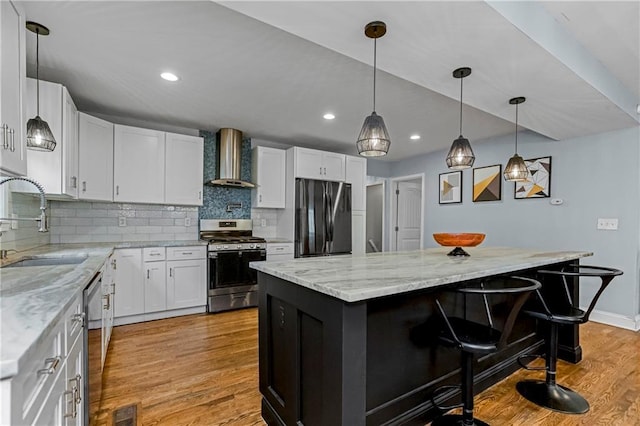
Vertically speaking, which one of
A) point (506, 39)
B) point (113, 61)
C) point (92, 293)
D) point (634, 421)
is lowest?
point (634, 421)

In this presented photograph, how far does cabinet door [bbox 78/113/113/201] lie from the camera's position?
10.3 feet

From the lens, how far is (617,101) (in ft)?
9.30

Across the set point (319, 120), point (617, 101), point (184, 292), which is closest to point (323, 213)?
point (319, 120)

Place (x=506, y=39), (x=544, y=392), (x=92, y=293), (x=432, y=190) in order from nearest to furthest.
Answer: (x=92, y=293), (x=506, y=39), (x=544, y=392), (x=432, y=190)

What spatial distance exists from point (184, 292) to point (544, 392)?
139 inches

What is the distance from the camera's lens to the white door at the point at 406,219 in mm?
6324

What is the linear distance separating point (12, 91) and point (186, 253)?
98.8 inches

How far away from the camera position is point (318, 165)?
473cm

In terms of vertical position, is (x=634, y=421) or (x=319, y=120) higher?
(x=319, y=120)

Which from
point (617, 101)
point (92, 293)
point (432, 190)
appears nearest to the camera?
point (92, 293)

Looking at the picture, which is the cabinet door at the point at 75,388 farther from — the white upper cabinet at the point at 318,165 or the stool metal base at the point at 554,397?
the white upper cabinet at the point at 318,165

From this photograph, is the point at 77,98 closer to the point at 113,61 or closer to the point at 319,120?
the point at 113,61

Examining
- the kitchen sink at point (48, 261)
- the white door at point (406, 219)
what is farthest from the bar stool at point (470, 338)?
the white door at point (406, 219)

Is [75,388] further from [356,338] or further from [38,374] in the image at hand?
[356,338]
